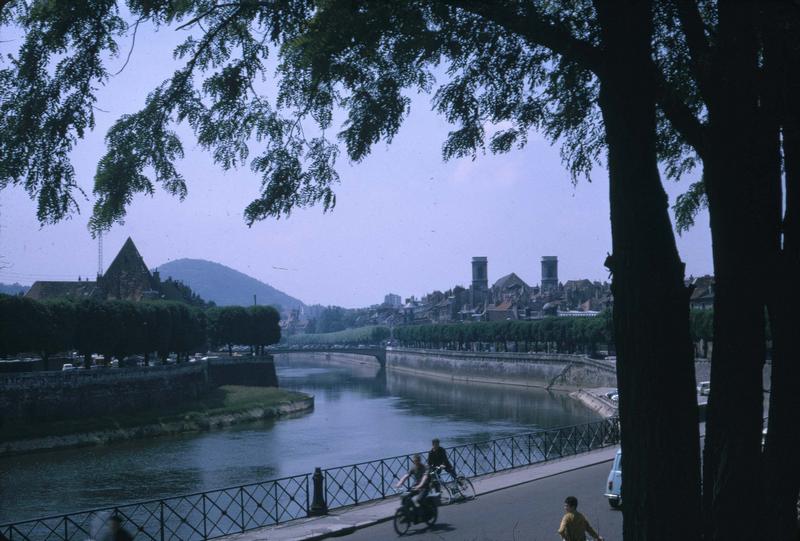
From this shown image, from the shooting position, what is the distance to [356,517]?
57.1 ft

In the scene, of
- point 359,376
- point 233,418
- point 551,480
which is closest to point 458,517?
point 551,480

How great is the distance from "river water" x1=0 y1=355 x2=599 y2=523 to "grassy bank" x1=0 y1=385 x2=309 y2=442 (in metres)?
1.73

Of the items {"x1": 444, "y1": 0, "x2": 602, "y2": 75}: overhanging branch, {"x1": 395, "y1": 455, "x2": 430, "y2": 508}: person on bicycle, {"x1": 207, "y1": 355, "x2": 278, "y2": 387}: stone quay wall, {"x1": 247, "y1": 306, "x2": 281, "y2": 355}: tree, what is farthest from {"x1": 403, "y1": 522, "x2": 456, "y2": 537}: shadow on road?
{"x1": 247, "y1": 306, "x2": 281, "y2": 355}: tree

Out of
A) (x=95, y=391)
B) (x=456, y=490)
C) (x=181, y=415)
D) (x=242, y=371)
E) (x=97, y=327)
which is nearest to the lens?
(x=456, y=490)

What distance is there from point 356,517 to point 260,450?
24327 mm

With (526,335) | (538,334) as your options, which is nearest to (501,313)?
(526,335)

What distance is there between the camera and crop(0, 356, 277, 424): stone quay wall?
143 ft

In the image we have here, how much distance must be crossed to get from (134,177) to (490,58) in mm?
3333

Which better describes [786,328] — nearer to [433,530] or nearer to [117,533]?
[117,533]

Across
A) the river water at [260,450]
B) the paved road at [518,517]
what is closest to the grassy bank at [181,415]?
the river water at [260,450]

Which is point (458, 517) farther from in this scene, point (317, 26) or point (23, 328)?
point (23, 328)

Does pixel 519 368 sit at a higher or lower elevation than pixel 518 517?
lower

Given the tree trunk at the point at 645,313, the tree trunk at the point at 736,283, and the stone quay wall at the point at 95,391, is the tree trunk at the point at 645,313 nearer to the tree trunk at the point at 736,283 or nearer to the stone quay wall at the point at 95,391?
the tree trunk at the point at 736,283

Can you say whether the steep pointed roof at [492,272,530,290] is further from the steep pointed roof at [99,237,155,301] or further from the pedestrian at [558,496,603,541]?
the pedestrian at [558,496,603,541]
